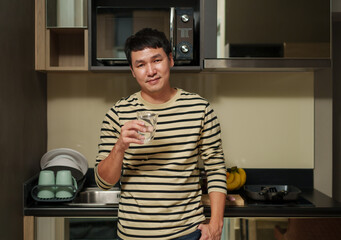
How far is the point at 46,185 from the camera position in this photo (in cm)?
210

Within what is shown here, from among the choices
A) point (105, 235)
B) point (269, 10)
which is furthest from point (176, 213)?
point (269, 10)

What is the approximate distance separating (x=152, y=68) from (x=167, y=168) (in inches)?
14.7

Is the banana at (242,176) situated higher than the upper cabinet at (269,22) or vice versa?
the upper cabinet at (269,22)

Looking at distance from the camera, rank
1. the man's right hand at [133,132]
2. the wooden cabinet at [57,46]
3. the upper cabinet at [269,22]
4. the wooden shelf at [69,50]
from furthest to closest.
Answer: the wooden shelf at [69,50] < the wooden cabinet at [57,46] < the upper cabinet at [269,22] < the man's right hand at [133,132]

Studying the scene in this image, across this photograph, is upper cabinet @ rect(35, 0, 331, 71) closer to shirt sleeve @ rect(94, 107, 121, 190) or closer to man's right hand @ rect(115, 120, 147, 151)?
shirt sleeve @ rect(94, 107, 121, 190)

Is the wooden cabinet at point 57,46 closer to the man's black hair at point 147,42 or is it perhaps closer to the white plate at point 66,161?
the white plate at point 66,161

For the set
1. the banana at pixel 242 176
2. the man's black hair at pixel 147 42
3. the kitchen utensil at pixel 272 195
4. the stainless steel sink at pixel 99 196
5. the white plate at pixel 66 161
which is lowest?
the stainless steel sink at pixel 99 196

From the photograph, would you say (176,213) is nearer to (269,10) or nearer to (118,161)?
(118,161)

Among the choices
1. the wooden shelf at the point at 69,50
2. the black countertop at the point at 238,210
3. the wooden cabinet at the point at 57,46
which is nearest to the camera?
the black countertop at the point at 238,210

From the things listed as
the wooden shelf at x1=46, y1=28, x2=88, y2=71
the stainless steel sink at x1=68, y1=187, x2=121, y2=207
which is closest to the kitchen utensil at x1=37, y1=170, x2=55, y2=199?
the stainless steel sink at x1=68, y1=187, x2=121, y2=207

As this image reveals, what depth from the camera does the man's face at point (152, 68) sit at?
1476 millimetres

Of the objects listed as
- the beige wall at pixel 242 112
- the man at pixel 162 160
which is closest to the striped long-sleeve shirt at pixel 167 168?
the man at pixel 162 160

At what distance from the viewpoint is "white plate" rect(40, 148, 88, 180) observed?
2.32m

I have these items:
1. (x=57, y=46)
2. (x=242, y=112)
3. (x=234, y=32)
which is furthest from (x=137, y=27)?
(x=242, y=112)
